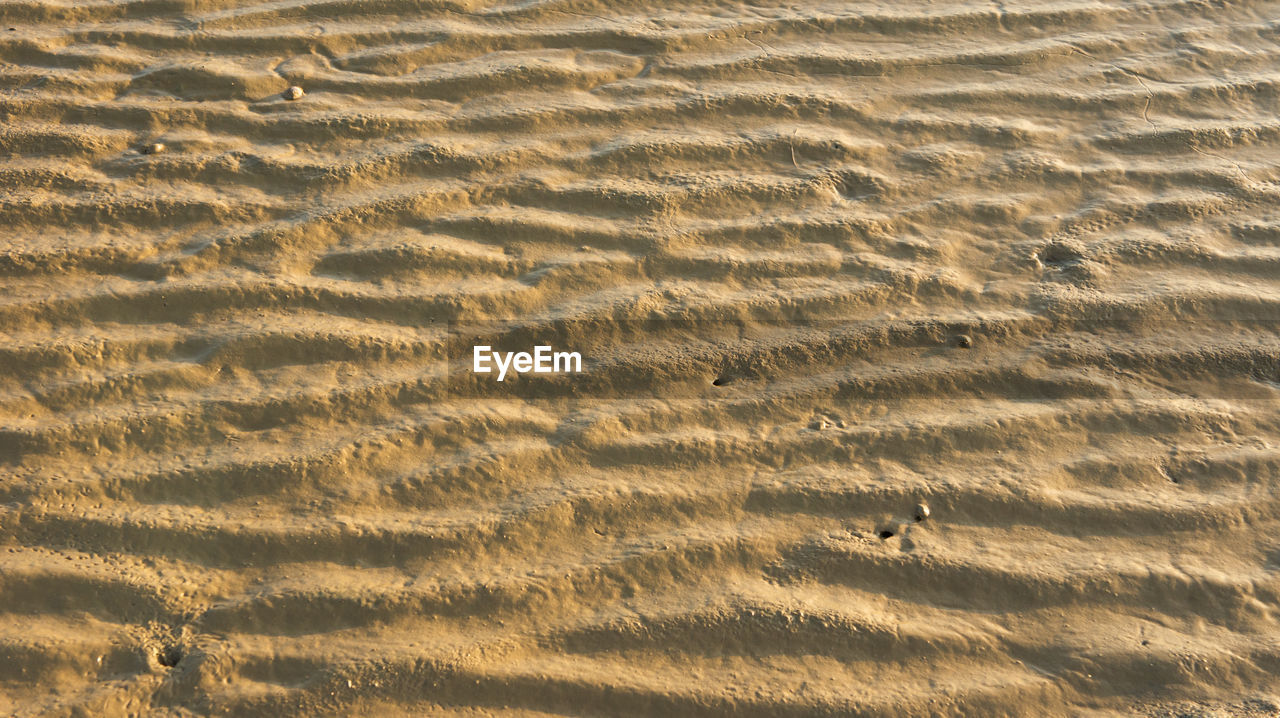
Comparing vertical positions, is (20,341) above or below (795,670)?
above

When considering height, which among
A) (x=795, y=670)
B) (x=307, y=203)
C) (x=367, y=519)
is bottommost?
(x=795, y=670)

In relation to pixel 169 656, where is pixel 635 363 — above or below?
above

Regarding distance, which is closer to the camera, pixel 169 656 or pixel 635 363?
pixel 169 656

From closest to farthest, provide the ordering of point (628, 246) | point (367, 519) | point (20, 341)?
point (367, 519) < point (20, 341) < point (628, 246)

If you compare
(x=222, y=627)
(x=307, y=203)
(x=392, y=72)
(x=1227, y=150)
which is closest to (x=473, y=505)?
(x=222, y=627)

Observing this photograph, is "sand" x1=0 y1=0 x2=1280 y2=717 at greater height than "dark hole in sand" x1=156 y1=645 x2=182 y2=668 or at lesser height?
greater

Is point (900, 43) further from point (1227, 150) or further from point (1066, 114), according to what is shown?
point (1227, 150)

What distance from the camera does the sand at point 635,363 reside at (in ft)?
5.70

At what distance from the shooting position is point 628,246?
240 cm

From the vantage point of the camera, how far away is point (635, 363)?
2170 mm

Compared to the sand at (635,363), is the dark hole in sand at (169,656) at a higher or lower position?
lower

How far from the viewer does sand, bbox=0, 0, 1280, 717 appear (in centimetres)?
174

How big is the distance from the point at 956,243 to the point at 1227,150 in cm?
86

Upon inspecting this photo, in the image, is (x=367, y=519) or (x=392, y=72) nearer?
(x=367, y=519)
